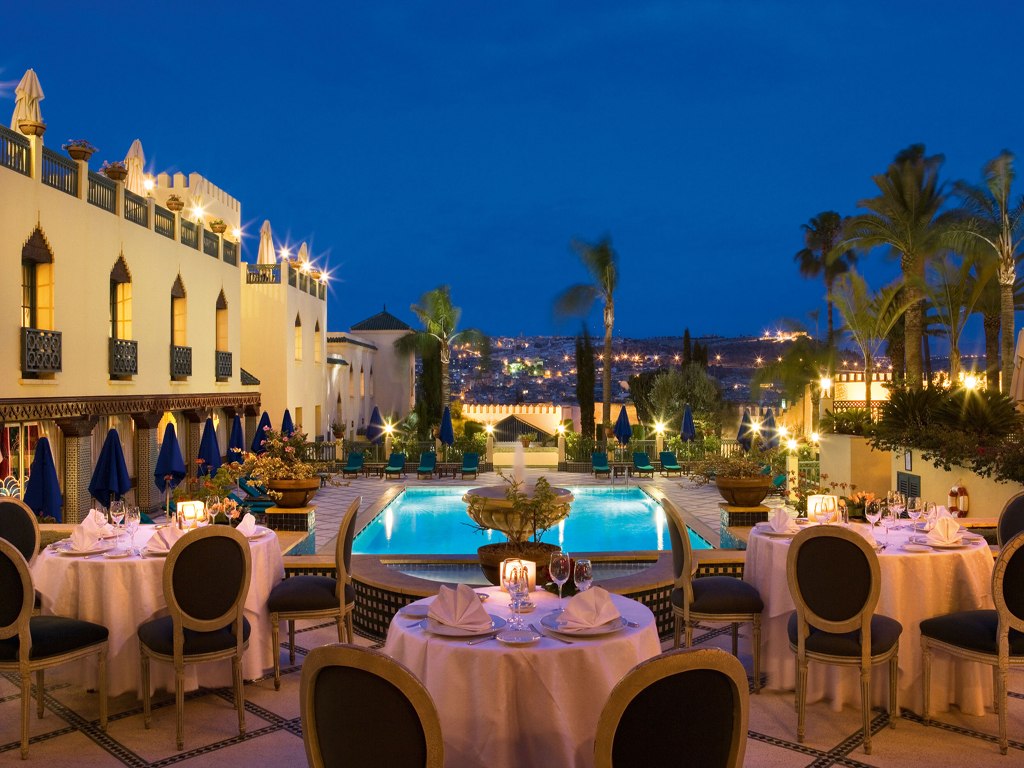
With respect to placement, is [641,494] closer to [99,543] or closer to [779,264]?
[99,543]

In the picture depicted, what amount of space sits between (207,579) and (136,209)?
13004 millimetres

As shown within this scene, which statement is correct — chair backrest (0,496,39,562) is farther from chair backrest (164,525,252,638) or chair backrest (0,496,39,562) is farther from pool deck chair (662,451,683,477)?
pool deck chair (662,451,683,477)

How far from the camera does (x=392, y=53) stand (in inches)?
2889

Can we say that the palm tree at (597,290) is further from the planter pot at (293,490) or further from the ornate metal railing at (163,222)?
the planter pot at (293,490)

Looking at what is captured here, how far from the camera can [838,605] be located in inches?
181

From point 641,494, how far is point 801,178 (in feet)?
351

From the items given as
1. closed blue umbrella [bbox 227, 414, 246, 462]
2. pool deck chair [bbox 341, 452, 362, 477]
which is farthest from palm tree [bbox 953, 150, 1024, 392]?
closed blue umbrella [bbox 227, 414, 246, 462]

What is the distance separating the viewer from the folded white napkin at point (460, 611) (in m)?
3.51

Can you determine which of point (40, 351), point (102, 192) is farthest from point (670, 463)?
point (40, 351)

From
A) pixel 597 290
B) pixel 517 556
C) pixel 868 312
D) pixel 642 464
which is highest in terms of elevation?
pixel 597 290

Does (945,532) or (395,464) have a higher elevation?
(945,532)

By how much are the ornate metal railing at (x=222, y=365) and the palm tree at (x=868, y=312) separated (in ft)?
51.7

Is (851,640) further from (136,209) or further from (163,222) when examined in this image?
(163,222)

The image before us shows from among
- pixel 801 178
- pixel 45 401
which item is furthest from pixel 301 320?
pixel 801 178
